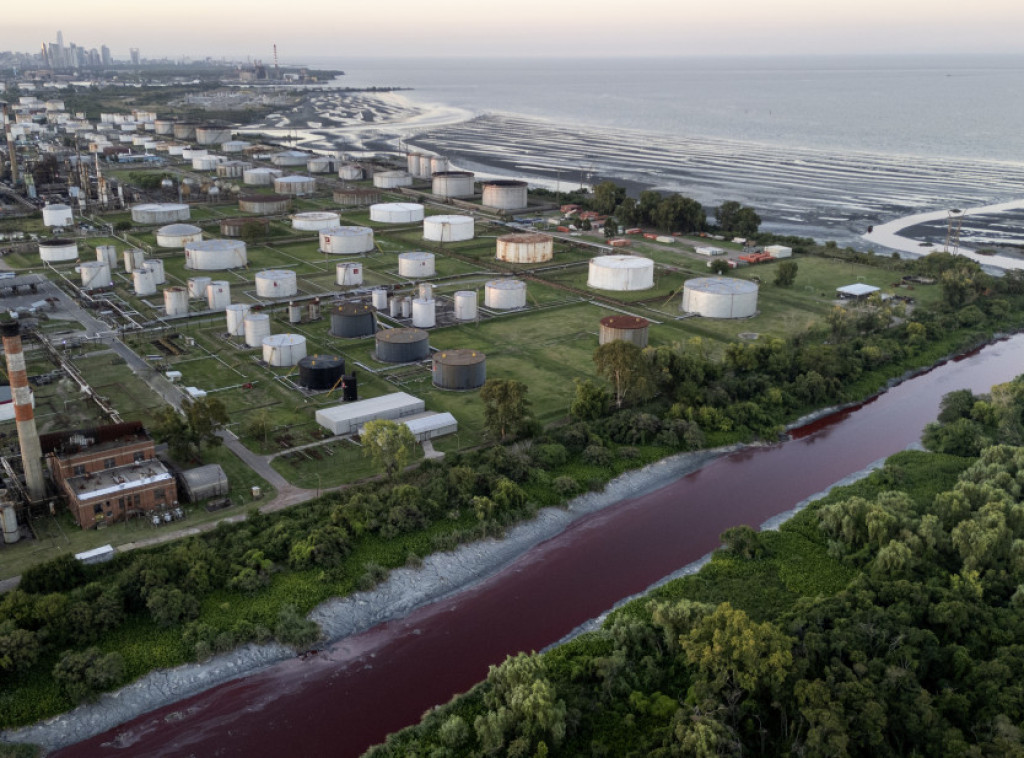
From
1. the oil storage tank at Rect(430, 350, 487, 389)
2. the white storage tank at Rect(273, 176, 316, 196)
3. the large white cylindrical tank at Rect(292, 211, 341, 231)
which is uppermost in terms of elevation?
the white storage tank at Rect(273, 176, 316, 196)

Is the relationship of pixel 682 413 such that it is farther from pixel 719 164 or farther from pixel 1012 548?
pixel 719 164

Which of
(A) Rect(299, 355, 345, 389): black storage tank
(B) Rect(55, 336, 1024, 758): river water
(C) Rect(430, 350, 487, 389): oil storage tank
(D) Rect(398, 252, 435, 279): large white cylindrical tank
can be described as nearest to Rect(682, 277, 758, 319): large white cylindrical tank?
(B) Rect(55, 336, 1024, 758): river water

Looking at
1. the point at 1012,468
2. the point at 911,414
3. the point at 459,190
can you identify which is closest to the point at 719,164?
the point at 459,190

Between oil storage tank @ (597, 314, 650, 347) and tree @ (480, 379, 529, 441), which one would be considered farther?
oil storage tank @ (597, 314, 650, 347)

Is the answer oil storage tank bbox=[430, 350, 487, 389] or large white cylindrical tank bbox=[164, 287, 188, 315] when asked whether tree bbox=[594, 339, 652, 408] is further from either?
large white cylindrical tank bbox=[164, 287, 188, 315]

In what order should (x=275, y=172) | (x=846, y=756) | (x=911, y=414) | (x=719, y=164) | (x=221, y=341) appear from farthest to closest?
(x=719, y=164) → (x=275, y=172) → (x=221, y=341) → (x=911, y=414) → (x=846, y=756)

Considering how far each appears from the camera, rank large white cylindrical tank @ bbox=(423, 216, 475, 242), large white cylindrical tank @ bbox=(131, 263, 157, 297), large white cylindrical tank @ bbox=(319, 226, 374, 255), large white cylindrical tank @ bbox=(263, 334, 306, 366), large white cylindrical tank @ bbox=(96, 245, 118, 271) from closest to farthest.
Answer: large white cylindrical tank @ bbox=(263, 334, 306, 366)
large white cylindrical tank @ bbox=(131, 263, 157, 297)
large white cylindrical tank @ bbox=(96, 245, 118, 271)
large white cylindrical tank @ bbox=(319, 226, 374, 255)
large white cylindrical tank @ bbox=(423, 216, 475, 242)
